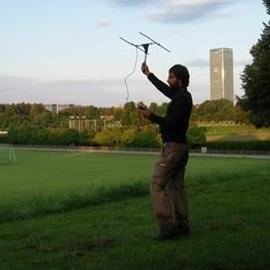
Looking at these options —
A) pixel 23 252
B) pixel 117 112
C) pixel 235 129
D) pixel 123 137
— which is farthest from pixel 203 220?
pixel 117 112

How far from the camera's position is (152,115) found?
27.0 feet

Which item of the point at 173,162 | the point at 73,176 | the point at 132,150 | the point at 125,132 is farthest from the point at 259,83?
the point at 125,132

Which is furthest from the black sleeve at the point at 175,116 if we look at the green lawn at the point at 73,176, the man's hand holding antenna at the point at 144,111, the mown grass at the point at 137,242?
the green lawn at the point at 73,176

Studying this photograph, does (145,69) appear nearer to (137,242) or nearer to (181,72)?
(181,72)

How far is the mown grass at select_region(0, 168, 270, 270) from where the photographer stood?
700 cm

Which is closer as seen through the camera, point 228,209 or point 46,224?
point 46,224

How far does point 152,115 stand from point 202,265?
2.21 metres

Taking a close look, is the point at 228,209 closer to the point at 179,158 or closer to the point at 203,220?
the point at 203,220

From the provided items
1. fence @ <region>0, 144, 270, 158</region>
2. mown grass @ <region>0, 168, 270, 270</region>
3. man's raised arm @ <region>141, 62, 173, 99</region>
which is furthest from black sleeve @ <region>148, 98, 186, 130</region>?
fence @ <region>0, 144, 270, 158</region>

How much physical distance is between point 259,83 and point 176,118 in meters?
36.4

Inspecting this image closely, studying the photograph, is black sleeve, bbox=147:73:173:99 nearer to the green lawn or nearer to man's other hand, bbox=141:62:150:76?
man's other hand, bbox=141:62:150:76

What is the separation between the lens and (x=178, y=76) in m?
8.70

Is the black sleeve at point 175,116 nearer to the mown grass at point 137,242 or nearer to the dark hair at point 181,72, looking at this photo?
the dark hair at point 181,72

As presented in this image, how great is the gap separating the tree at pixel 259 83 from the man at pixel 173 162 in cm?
3388
